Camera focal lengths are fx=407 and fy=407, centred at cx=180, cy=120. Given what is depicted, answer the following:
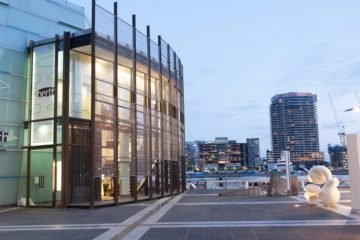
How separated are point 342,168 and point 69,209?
161 metres

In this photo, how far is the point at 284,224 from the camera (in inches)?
479

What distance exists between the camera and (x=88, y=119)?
2008cm

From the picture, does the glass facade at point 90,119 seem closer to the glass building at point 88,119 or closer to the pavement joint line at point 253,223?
the glass building at point 88,119

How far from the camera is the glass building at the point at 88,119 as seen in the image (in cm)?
1928

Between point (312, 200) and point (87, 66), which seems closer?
point (312, 200)

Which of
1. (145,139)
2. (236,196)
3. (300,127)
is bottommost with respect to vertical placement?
(236,196)

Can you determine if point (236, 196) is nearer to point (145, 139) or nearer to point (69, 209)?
point (145, 139)

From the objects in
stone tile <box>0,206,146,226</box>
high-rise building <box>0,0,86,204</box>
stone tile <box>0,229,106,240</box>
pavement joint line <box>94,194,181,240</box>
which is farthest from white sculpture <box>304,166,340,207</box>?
high-rise building <box>0,0,86,204</box>

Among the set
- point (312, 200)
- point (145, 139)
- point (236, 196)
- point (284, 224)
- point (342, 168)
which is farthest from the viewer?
point (342, 168)

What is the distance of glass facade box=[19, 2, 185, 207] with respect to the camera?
19.3 m

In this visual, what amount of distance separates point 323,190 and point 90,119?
36.8 feet

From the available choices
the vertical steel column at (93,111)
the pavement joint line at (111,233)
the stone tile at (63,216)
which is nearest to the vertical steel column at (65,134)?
the stone tile at (63,216)

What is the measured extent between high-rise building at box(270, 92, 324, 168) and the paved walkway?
585ft

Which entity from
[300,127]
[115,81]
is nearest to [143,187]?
[115,81]
